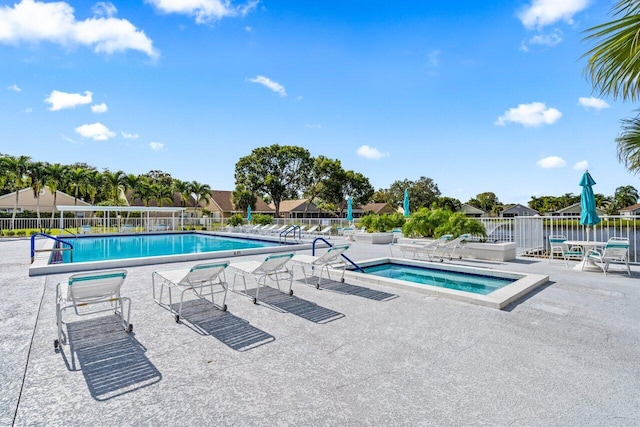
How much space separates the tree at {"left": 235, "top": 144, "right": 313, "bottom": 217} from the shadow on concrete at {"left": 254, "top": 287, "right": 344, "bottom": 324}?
40.2 m

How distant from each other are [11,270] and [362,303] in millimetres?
8673

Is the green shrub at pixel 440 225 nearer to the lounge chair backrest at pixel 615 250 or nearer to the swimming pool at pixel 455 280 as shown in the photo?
the swimming pool at pixel 455 280

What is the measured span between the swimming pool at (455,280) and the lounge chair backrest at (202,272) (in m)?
3.12

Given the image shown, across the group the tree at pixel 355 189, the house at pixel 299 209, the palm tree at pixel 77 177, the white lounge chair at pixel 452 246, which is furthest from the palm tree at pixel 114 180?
the white lounge chair at pixel 452 246

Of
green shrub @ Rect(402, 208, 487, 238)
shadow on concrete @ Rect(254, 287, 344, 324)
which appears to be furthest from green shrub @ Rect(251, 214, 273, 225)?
shadow on concrete @ Rect(254, 287, 344, 324)

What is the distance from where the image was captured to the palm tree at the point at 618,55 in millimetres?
3102

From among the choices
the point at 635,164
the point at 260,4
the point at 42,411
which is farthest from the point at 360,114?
the point at 42,411

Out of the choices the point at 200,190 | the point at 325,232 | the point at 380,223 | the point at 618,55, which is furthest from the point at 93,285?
the point at 200,190

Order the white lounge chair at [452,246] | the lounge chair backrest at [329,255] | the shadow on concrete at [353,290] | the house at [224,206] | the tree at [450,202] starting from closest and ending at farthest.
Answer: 1. the shadow on concrete at [353,290]
2. the lounge chair backrest at [329,255]
3. the white lounge chair at [452,246]
4. the house at [224,206]
5. the tree at [450,202]

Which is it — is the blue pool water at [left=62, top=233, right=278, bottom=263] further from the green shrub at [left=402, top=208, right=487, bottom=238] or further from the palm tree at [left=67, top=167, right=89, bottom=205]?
the palm tree at [left=67, top=167, right=89, bottom=205]

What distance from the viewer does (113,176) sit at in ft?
112

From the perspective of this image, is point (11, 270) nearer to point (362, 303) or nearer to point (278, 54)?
point (362, 303)

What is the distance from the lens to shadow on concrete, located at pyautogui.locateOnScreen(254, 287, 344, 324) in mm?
4656

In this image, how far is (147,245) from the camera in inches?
703
